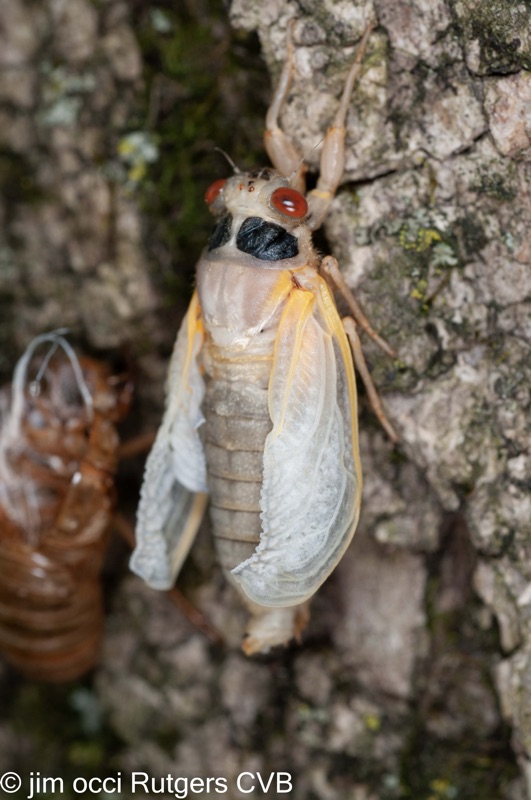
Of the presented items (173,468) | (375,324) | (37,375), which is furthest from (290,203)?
(37,375)

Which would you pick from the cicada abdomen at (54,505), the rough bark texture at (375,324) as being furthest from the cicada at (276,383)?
the cicada abdomen at (54,505)

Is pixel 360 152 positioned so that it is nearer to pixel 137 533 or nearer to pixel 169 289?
pixel 169 289

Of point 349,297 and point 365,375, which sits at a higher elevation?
point 349,297

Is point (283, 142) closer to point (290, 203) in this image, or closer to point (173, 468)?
point (290, 203)

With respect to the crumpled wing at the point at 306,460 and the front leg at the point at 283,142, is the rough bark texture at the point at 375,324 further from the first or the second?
the crumpled wing at the point at 306,460

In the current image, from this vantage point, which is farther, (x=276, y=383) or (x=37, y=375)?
(x=37, y=375)

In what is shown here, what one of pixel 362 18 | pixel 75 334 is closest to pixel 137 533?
pixel 75 334

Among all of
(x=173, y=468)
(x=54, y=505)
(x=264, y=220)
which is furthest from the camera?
(x=54, y=505)
